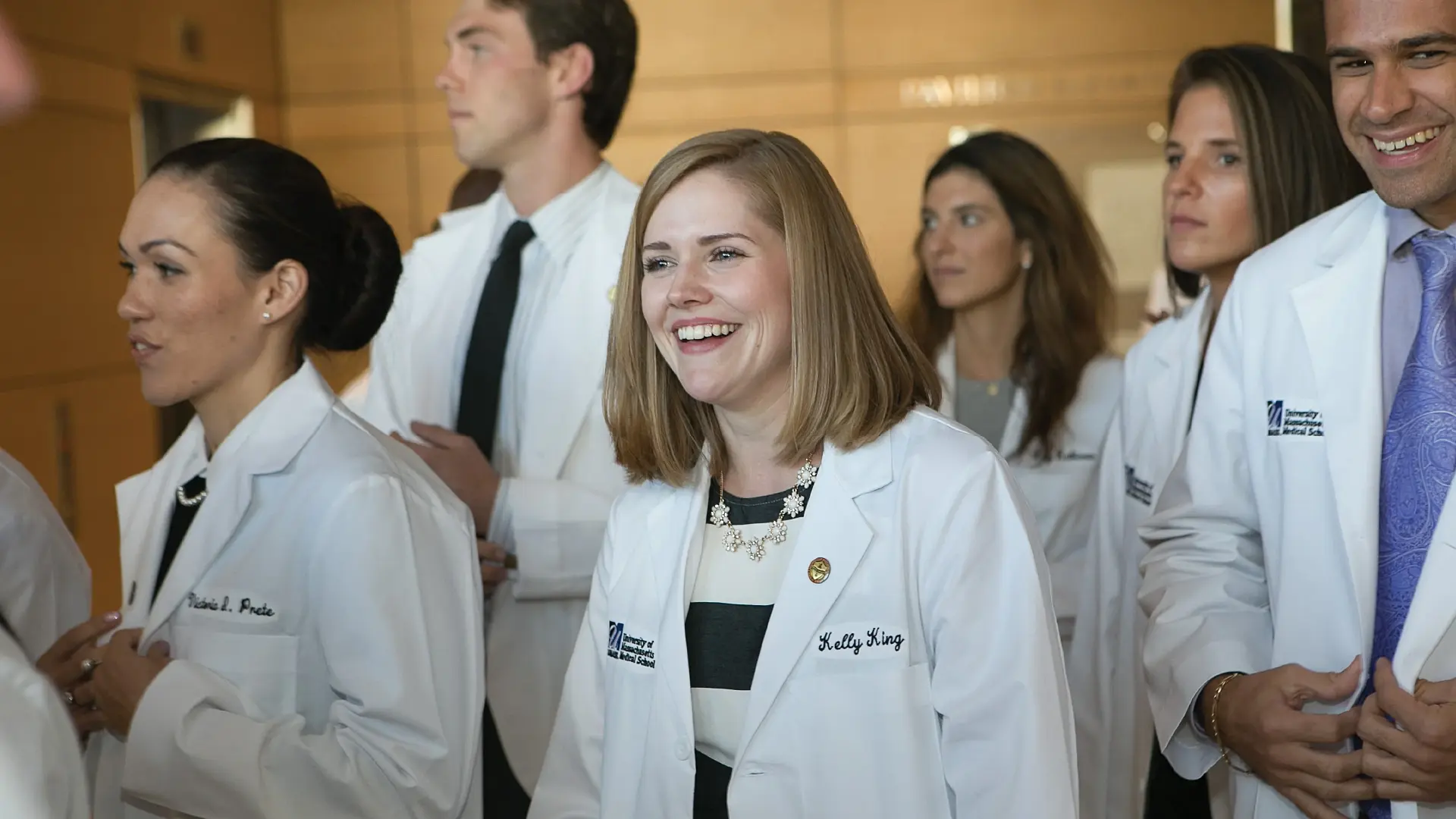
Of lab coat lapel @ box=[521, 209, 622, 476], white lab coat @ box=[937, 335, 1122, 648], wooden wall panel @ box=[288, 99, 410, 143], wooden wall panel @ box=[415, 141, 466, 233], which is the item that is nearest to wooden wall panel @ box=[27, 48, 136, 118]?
wooden wall panel @ box=[288, 99, 410, 143]

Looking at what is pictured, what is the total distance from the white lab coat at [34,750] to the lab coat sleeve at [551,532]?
1.49 meters

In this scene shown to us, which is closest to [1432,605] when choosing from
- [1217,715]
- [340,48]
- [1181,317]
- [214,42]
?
[1217,715]

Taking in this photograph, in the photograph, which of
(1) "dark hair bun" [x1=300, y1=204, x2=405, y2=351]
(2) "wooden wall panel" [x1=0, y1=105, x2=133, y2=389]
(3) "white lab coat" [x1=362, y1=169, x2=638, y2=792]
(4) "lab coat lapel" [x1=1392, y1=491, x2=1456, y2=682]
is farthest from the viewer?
(2) "wooden wall panel" [x1=0, y1=105, x2=133, y2=389]

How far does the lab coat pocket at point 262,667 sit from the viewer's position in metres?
1.76

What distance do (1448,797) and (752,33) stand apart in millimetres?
4600

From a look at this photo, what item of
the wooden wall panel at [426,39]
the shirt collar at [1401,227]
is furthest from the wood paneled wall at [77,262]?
the shirt collar at [1401,227]

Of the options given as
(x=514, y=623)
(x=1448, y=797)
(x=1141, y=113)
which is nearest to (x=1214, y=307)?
(x=1448, y=797)

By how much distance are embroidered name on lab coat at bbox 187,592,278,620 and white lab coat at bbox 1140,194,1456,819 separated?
3.88 ft

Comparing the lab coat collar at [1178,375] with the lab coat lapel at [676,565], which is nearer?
the lab coat lapel at [676,565]

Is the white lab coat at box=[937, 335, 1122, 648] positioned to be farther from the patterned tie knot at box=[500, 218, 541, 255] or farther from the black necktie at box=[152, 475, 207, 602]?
the black necktie at box=[152, 475, 207, 602]

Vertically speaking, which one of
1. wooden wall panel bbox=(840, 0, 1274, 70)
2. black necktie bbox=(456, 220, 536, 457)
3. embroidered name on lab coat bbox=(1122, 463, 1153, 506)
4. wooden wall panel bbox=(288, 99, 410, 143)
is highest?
wooden wall panel bbox=(840, 0, 1274, 70)

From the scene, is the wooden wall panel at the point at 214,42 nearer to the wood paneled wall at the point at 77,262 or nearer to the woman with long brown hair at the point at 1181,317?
the wood paneled wall at the point at 77,262

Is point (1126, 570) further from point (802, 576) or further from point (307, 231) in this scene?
point (307, 231)

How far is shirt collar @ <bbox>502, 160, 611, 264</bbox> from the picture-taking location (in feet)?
8.87
